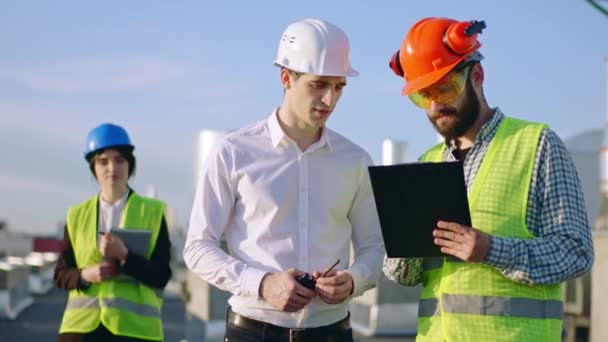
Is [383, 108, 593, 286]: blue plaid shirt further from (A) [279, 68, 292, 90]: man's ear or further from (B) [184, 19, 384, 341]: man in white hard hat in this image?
(A) [279, 68, 292, 90]: man's ear

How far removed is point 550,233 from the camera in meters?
3.91

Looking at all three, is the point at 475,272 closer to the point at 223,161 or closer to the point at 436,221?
the point at 436,221

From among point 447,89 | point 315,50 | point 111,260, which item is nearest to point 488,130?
point 447,89

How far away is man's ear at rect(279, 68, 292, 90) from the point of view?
434 centimetres

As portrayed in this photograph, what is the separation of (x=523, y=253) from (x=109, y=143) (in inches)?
131

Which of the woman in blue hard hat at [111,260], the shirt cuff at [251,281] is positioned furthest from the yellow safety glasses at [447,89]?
the woman in blue hard hat at [111,260]

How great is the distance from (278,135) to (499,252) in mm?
1064

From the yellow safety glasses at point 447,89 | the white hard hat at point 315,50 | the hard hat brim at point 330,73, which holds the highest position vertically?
the white hard hat at point 315,50

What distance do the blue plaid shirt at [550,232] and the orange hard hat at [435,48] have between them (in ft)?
1.45

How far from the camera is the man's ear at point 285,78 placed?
434 centimetres

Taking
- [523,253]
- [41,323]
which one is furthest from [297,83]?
[41,323]

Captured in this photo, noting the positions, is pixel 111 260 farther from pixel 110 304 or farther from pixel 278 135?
pixel 278 135

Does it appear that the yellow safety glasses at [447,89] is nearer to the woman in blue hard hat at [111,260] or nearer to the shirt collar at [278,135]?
the shirt collar at [278,135]

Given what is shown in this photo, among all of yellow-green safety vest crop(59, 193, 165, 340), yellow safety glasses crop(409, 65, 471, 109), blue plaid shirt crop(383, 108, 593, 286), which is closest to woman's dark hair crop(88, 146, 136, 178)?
yellow-green safety vest crop(59, 193, 165, 340)
